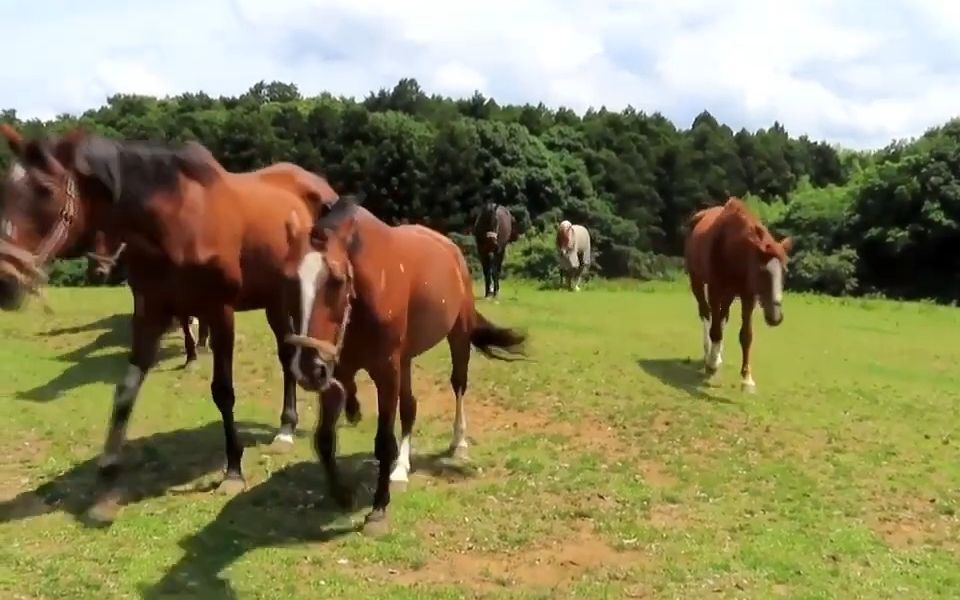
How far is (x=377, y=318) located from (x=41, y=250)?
218cm

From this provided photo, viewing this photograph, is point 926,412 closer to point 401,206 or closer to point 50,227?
point 50,227

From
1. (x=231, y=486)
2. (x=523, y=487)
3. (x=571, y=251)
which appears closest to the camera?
(x=231, y=486)

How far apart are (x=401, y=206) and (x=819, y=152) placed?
3603cm

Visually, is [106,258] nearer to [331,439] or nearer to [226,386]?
[226,386]

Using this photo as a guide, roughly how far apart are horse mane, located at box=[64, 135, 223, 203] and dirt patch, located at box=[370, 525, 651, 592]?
3.17m

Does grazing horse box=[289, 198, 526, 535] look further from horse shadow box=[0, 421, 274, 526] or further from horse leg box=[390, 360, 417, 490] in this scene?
horse shadow box=[0, 421, 274, 526]

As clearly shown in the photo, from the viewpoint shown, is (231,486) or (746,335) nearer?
(231,486)

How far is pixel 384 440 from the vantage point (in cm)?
724

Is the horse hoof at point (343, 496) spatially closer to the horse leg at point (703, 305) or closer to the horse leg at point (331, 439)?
the horse leg at point (331, 439)

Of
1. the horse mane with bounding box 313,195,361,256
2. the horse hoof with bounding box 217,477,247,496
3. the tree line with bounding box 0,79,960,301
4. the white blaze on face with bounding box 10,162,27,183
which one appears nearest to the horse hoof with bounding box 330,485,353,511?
the horse hoof with bounding box 217,477,247,496

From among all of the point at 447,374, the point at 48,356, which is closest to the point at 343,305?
the point at 447,374

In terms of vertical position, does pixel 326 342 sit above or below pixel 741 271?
below

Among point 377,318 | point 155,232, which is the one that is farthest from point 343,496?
point 155,232

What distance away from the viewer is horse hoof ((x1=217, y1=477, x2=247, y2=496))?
25.6 ft
